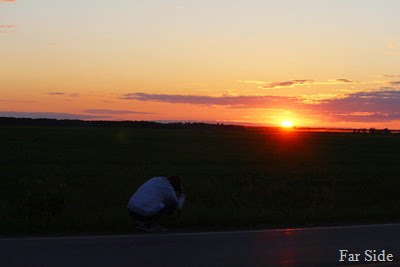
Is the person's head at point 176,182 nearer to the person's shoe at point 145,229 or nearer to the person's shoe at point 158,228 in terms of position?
the person's shoe at point 158,228

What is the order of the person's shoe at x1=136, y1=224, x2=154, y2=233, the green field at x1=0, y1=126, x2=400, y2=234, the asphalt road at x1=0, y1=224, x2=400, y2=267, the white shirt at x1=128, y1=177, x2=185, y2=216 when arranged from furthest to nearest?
the green field at x1=0, y1=126, x2=400, y2=234 → the person's shoe at x1=136, y1=224, x2=154, y2=233 → the white shirt at x1=128, y1=177, x2=185, y2=216 → the asphalt road at x1=0, y1=224, x2=400, y2=267

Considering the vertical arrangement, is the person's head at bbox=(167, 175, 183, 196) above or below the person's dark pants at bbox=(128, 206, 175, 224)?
above

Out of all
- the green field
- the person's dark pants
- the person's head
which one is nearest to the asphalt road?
the person's dark pants

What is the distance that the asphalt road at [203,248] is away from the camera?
8539mm

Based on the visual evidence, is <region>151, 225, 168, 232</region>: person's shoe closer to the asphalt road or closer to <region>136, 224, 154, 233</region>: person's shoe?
<region>136, 224, 154, 233</region>: person's shoe

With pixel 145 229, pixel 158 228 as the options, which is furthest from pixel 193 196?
pixel 145 229

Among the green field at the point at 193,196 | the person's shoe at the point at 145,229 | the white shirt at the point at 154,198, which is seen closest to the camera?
the white shirt at the point at 154,198

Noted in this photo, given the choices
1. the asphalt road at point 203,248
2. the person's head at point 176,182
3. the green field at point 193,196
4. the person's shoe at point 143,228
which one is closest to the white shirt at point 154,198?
the person's head at point 176,182

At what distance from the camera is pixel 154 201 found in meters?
Answer: 10.9

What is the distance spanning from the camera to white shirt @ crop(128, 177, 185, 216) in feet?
35.8

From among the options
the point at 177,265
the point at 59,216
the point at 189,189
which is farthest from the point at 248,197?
the point at 177,265

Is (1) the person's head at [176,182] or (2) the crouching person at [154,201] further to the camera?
(1) the person's head at [176,182]

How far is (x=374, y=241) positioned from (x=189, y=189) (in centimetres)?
1221

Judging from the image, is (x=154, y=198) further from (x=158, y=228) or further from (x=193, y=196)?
(x=193, y=196)
